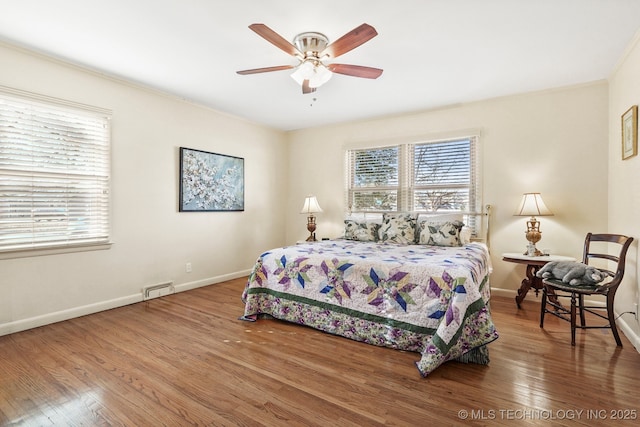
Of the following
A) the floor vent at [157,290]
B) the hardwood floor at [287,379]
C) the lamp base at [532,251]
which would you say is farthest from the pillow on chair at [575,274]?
the floor vent at [157,290]

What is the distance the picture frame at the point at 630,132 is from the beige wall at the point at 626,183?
0.06m

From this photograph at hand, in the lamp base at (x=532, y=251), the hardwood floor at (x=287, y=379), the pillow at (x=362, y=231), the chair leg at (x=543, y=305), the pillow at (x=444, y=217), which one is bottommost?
the hardwood floor at (x=287, y=379)

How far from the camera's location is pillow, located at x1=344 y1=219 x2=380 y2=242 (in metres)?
3.92

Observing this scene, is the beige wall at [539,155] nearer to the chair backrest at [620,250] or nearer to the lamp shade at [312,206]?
the chair backrest at [620,250]

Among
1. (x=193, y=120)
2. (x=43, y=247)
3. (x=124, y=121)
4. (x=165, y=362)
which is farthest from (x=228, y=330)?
(x=193, y=120)

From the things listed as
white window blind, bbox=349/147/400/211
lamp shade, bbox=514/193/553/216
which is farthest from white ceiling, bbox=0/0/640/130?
lamp shade, bbox=514/193/553/216

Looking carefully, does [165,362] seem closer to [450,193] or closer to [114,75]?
[114,75]

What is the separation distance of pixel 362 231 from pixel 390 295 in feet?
5.31

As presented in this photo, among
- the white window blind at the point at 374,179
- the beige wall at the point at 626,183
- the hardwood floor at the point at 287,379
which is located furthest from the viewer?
the white window blind at the point at 374,179

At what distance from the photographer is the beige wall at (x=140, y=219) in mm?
2766

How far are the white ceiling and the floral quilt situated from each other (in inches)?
70.7

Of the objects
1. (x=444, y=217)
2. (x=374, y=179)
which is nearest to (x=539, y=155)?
(x=444, y=217)

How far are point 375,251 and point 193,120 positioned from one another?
2.90 meters

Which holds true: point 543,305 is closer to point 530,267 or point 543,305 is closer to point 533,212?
point 530,267
